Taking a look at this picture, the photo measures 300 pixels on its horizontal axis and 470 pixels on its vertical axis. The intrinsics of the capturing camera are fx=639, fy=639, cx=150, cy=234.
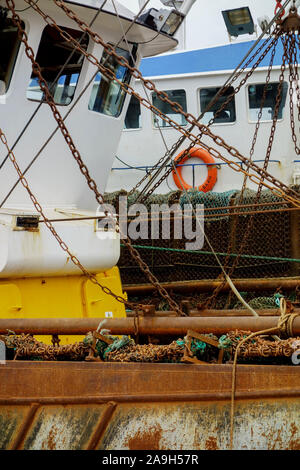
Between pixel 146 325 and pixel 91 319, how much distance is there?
0.46 metres

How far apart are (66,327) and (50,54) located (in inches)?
117

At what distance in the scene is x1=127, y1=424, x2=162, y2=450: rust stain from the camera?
4.34 metres

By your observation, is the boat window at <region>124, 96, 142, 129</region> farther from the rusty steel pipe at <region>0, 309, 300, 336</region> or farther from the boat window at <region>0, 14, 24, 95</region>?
the rusty steel pipe at <region>0, 309, 300, 336</region>

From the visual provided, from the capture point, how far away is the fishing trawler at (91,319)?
4.29 metres

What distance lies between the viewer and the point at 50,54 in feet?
21.5

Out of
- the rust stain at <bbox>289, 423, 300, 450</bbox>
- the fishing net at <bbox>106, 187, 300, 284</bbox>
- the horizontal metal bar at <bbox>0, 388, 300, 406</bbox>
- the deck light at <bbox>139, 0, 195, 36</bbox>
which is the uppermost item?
the deck light at <bbox>139, 0, 195, 36</bbox>

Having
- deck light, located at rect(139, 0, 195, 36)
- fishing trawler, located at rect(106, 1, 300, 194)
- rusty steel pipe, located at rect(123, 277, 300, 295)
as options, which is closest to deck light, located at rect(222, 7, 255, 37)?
fishing trawler, located at rect(106, 1, 300, 194)

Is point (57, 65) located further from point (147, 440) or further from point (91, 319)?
point (147, 440)

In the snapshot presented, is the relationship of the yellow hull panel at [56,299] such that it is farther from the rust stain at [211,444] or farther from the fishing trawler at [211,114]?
the fishing trawler at [211,114]

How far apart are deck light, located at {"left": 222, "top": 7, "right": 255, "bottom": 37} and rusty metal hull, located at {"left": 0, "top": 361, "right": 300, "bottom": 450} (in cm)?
1079

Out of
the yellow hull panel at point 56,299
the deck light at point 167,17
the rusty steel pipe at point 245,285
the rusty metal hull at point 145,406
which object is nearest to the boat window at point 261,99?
the rusty steel pipe at point 245,285

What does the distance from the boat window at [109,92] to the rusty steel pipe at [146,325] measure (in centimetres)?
276

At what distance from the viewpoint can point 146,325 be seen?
5070 millimetres
